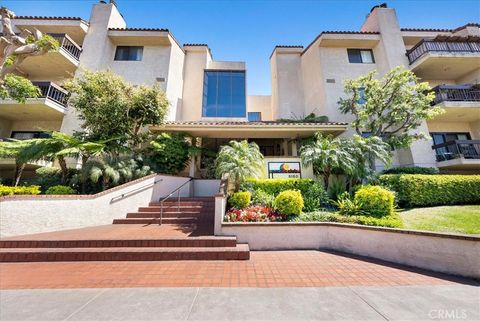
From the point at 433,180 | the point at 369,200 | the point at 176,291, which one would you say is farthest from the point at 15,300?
the point at 433,180

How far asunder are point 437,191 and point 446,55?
9970 millimetres

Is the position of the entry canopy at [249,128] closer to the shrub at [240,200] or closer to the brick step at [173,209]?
the brick step at [173,209]

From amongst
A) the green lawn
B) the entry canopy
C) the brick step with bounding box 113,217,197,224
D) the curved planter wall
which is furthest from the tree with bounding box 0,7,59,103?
the green lawn

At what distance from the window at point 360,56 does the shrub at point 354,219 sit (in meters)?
12.8

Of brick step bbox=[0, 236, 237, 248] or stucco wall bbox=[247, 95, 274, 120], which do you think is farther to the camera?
stucco wall bbox=[247, 95, 274, 120]

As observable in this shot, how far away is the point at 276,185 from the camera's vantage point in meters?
8.24

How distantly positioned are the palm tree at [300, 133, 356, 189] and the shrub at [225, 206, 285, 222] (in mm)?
3337

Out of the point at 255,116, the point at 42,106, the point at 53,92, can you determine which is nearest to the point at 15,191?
the point at 42,106

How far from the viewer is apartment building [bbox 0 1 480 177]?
11.2 metres

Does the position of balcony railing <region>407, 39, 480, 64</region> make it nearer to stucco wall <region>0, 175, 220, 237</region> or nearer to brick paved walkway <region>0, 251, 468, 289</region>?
brick paved walkway <region>0, 251, 468, 289</region>

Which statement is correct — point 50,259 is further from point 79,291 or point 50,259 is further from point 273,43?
point 273,43

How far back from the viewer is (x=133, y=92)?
1045 cm

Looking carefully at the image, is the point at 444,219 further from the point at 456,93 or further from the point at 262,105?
the point at 262,105

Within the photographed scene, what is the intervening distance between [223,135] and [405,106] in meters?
10.2
